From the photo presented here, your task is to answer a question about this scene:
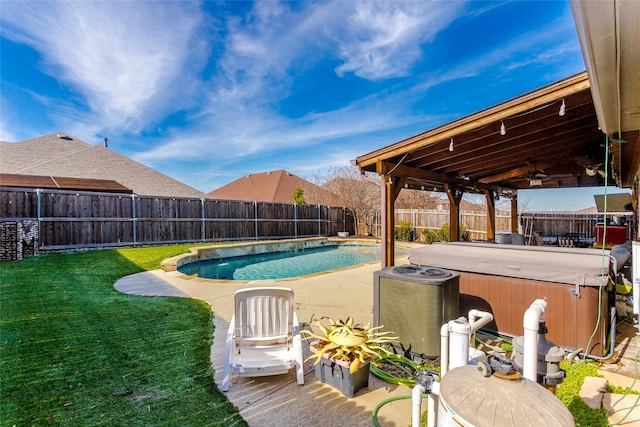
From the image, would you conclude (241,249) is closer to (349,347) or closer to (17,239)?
(17,239)

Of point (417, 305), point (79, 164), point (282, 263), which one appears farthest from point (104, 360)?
point (79, 164)

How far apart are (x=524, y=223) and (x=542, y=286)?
1285cm

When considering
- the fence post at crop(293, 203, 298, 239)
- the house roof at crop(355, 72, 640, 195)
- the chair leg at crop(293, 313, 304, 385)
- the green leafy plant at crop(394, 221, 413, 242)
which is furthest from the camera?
the fence post at crop(293, 203, 298, 239)

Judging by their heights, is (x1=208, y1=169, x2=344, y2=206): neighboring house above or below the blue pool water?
above

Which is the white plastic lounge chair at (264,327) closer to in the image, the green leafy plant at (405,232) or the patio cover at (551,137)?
the patio cover at (551,137)

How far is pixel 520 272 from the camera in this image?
351 centimetres

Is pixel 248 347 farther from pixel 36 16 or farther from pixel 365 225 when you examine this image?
pixel 365 225

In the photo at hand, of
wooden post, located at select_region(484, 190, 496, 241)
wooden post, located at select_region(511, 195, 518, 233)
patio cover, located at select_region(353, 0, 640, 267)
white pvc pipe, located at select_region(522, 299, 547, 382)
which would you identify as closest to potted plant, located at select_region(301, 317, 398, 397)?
white pvc pipe, located at select_region(522, 299, 547, 382)

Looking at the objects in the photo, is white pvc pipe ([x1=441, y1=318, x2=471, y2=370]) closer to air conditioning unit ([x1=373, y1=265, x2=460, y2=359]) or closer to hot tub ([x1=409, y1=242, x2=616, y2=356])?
air conditioning unit ([x1=373, y1=265, x2=460, y2=359])

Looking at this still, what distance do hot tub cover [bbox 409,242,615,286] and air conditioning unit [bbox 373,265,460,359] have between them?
2.75ft

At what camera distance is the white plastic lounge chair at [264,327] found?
292 centimetres

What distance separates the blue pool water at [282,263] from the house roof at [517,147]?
16.0 feet

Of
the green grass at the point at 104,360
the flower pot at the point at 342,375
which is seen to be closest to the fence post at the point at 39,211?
the green grass at the point at 104,360

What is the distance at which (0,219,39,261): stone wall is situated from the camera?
8.38 m
